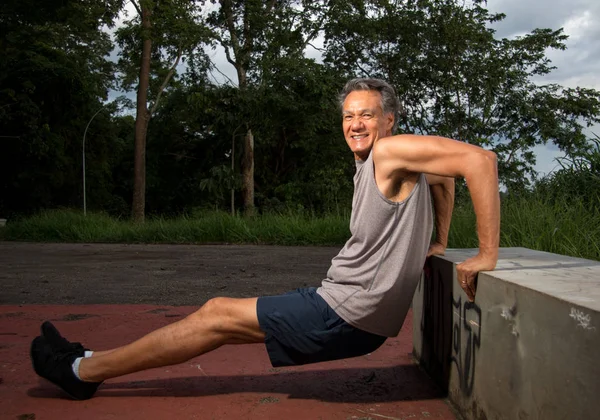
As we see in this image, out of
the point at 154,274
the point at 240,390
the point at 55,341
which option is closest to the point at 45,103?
Result: the point at 154,274

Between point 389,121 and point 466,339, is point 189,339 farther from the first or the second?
point 389,121

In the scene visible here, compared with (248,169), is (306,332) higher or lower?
lower

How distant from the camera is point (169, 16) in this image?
22.6 m

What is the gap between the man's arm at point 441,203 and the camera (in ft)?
9.57

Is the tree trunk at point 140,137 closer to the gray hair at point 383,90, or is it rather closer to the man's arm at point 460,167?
the gray hair at point 383,90

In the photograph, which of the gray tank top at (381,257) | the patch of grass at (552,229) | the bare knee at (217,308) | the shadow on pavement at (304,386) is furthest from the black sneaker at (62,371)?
the patch of grass at (552,229)

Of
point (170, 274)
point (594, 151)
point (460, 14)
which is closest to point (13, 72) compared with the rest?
point (460, 14)

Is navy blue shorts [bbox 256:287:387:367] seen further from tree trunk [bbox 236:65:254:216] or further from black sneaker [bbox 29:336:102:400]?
A: tree trunk [bbox 236:65:254:216]

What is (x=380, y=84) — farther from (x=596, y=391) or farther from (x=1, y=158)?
(x=1, y=158)

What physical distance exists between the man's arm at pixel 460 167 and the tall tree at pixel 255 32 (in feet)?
68.2

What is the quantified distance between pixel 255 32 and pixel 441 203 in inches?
886

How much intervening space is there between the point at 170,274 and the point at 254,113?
53.7ft

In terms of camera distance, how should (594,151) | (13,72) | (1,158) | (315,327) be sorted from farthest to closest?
1. (1,158)
2. (13,72)
3. (594,151)
4. (315,327)

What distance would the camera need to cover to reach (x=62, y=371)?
290cm
